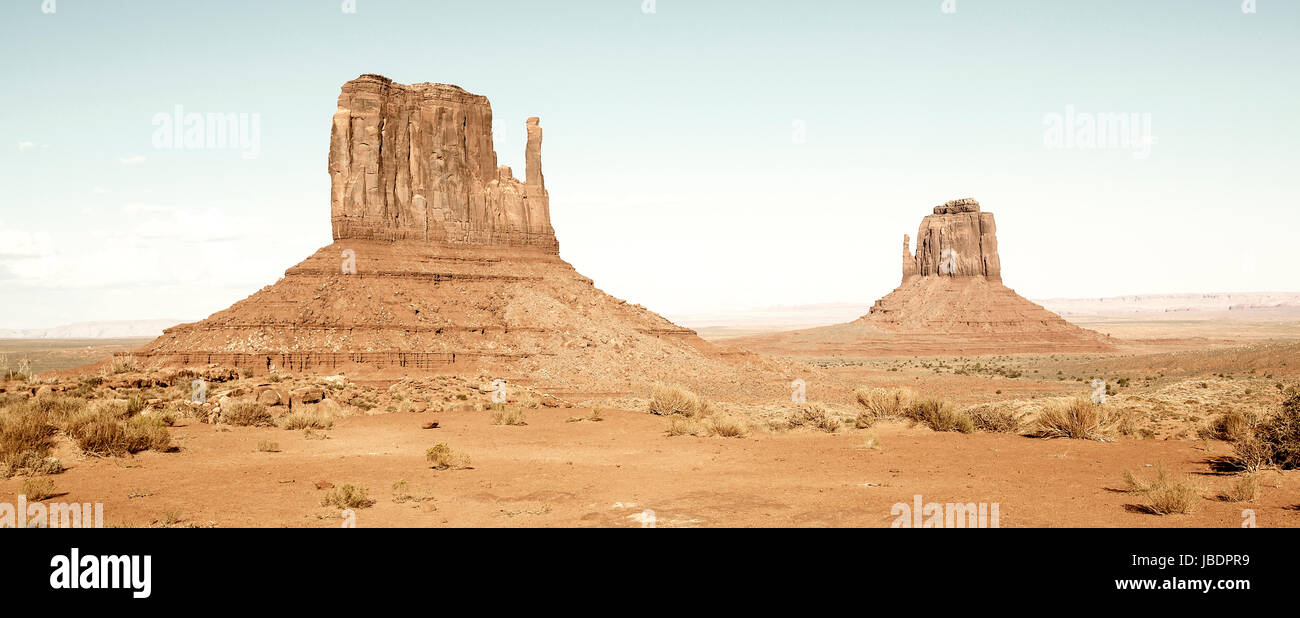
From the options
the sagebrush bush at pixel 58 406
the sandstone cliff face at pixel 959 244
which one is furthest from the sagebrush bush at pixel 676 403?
A: the sandstone cliff face at pixel 959 244

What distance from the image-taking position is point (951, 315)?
11856 centimetres

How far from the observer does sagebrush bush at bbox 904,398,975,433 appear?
21391 millimetres

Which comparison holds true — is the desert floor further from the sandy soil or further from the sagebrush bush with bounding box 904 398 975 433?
the sagebrush bush with bounding box 904 398 975 433

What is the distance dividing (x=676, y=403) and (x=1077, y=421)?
12.5m

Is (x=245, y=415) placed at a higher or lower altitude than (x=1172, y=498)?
lower

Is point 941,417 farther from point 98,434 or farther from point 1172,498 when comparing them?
point 98,434

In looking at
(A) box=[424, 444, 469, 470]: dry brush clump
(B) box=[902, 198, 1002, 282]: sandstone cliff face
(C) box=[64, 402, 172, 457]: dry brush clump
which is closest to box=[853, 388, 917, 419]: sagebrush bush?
(A) box=[424, 444, 469, 470]: dry brush clump

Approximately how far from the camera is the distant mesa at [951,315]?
10675 cm

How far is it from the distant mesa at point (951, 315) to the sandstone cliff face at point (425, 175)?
60587 mm

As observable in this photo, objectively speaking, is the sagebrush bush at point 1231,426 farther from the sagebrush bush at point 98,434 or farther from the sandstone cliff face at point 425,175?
the sandstone cliff face at point 425,175

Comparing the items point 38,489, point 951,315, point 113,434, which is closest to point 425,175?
point 113,434

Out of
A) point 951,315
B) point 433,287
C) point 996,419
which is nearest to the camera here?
point 996,419
